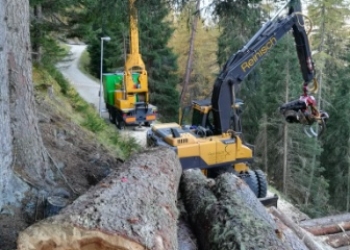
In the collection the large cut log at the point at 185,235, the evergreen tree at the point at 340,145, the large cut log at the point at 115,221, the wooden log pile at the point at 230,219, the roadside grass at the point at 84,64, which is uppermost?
the roadside grass at the point at 84,64

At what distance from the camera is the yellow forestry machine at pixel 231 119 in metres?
8.84

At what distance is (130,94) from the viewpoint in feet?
53.1

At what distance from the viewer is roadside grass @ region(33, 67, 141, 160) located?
10133 millimetres

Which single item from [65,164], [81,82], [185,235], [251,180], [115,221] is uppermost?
[81,82]

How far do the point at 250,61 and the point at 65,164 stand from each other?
5.00 m

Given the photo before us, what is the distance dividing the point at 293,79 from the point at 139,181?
1660 cm

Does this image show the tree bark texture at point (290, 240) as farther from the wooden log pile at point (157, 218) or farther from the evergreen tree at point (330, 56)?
the evergreen tree at point (330, 56)

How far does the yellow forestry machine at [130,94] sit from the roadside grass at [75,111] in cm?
251

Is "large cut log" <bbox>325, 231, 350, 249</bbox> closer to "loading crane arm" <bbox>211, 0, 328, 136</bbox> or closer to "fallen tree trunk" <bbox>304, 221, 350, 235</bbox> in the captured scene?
"fallen tree trunk" <bbox>304, 221, 350, 235</bbox>

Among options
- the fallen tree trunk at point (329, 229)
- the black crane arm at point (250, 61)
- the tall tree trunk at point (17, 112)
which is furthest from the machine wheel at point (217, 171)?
the tall tree trunk at point (17, 112)

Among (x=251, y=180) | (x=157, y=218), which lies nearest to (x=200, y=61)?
(x=251, y=180)

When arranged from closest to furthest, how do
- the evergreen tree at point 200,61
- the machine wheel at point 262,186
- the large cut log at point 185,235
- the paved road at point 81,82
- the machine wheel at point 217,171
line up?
the large cut log at point 185,235, the machine wheel at point 217,171, the machine wheel at point 262,186, the paved road at point 81,82, the evergreen tree at point 200,61

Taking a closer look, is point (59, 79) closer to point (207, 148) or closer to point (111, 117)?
point (111, 117)

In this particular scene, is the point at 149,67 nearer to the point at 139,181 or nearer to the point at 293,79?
the point at 293,79
